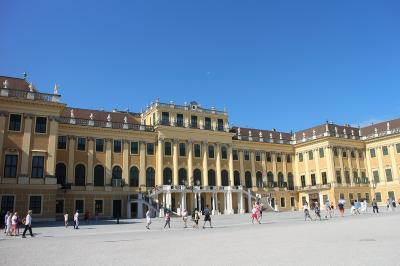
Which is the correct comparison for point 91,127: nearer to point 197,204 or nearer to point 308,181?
point 197,204

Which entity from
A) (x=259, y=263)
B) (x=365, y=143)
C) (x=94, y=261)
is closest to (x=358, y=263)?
(x=259, y=263)

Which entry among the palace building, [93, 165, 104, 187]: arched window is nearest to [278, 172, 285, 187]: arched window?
the palace building

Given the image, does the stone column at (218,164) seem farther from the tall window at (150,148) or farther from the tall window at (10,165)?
the tall window at (10,165)

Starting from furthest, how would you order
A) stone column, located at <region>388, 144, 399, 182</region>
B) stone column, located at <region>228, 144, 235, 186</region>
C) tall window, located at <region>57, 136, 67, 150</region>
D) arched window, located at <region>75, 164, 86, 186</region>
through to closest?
stone column, located at <region>388, 144, 399, 182</region> → stone column, located at <region>228, 144, 235, 186</region> → arched window, located at <region>75, 164, 86, 186</region> → tall window, located at <region>57, 136, 67, 150</region>

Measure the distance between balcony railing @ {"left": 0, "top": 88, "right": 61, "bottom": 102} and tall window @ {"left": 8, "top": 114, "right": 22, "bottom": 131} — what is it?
83.2 inches

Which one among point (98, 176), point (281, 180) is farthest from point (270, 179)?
point (98, 176)

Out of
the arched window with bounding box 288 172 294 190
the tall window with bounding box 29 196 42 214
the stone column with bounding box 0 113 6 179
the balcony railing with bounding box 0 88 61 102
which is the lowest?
the tall window with bounding box 29 196 42 214

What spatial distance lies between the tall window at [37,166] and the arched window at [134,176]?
14280 mm

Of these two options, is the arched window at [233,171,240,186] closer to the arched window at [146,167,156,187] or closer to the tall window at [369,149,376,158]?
the arched window at [146,167,156,187]

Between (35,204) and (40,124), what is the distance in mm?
8617

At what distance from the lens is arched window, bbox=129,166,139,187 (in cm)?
5353

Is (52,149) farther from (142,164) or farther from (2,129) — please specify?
(142,164)

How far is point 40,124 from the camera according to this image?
42.2 m

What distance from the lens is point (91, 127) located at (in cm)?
5159
